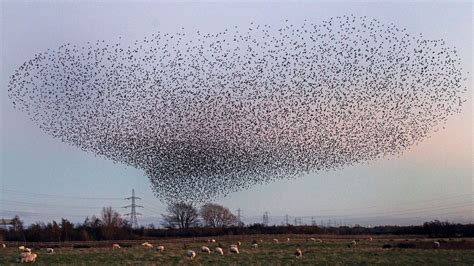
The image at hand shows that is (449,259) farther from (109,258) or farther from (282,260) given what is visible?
(109,258)

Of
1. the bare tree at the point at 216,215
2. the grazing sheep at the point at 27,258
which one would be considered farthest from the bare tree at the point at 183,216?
the grazing sheep at the point at 27,258

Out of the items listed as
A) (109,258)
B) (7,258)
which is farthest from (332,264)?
(7,258)

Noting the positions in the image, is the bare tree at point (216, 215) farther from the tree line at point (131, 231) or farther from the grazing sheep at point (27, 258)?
the grazing sheep at point (27, 258)

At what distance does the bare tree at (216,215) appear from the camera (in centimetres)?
11073

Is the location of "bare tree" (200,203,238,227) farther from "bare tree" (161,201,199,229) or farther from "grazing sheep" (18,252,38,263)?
"grazing sheep" (18,252,38,263)

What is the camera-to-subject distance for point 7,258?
3300 centimetres

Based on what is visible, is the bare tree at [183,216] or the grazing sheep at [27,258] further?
the bare tree at [183,216]

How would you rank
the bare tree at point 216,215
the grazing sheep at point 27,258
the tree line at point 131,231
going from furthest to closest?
the bare tree at point 216,215
the tree line at point 131,231
the grazing sheep at point 27,258

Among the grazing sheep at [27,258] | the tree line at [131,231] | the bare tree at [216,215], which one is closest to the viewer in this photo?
the grazing sheep at [27,258]

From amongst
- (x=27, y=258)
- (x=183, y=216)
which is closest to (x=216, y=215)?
(x=183, y=216)

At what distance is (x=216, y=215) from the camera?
114 meters

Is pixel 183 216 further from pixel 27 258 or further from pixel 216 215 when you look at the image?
pixel 27 258

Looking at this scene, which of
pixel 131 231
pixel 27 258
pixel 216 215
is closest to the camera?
pixel 27 258

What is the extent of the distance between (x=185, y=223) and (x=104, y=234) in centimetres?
4081
